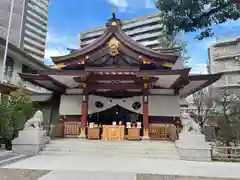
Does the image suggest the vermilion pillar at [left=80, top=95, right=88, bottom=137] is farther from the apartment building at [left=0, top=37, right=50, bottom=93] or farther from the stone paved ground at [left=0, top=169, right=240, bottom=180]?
the stone paved ground at [left=0, top=169, right=240, bottom=180]

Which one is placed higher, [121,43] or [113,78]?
[121,43]

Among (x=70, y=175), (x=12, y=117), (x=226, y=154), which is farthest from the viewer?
(x=12, y=117)

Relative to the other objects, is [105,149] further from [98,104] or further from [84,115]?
[98,104]

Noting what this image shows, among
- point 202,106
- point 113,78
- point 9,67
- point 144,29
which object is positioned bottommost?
point 202,106

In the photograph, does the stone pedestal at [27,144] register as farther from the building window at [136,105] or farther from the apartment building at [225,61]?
the apartment building at [225,61]

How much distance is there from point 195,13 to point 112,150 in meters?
6.18

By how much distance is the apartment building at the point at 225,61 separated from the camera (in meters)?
32.4

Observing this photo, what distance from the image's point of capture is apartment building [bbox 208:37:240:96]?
106ft

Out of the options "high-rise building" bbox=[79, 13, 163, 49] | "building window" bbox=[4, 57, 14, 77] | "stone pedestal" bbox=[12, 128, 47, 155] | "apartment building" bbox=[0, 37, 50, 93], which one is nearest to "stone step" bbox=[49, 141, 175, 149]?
"stone pedestal" bbox=[12, 128, 47, 155]

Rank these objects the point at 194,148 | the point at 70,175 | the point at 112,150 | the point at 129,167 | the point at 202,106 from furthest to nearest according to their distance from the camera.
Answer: the point at 202,106 < the point at 112,150 < the point at 194,148 < the point at 129,167 < the point at 70,175

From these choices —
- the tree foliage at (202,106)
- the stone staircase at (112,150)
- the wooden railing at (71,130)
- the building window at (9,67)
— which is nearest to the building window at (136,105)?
the stone staircase at (112,150)

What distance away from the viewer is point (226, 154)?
8055mm

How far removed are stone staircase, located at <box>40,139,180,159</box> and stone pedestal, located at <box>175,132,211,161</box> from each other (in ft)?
1.10

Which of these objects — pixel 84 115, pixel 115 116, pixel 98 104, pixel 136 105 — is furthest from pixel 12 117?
pixel 136 105
